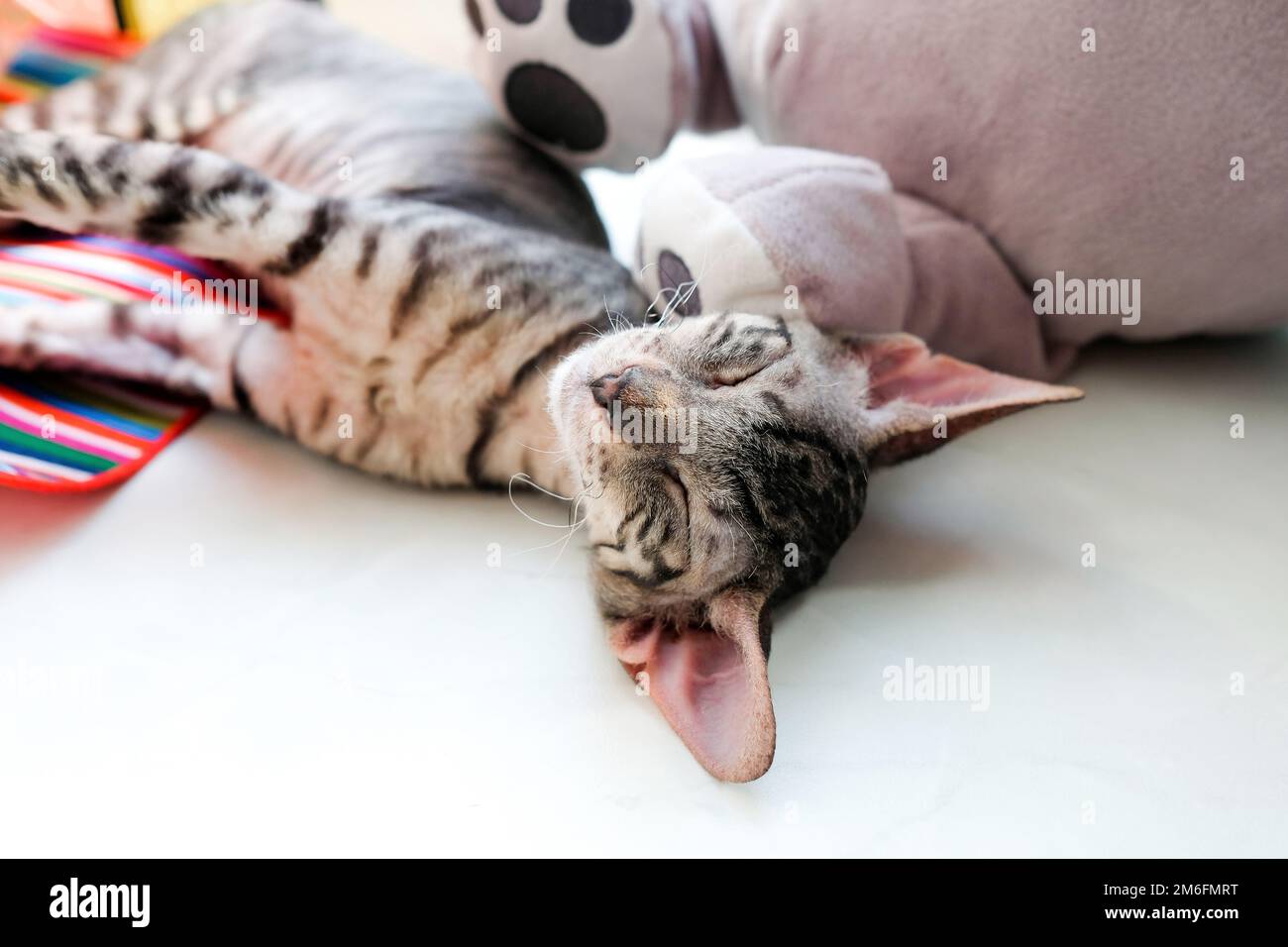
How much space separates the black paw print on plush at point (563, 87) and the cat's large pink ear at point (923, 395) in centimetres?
75

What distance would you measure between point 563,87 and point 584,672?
3.67 ft

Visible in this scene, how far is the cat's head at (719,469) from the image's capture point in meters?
1.42

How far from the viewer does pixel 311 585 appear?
1629mm

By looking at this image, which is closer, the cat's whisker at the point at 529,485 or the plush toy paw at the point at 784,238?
the plush toy paw at the point at 784,238

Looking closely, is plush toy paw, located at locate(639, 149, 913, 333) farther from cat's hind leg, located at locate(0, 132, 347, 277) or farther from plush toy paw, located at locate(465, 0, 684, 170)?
cat's hind leg, located at locate(0, 132, 347, 277)

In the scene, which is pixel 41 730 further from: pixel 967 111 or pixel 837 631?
pixel 967 111

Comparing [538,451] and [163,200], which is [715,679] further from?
[163,200]

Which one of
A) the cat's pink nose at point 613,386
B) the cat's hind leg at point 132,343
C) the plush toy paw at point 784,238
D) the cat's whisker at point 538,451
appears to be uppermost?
the plush toy paw at point 784,238

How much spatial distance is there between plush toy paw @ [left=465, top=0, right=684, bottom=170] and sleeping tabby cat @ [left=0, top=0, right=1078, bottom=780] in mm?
125

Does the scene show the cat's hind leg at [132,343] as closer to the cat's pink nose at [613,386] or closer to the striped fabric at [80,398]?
the striped fabric at [80,398]

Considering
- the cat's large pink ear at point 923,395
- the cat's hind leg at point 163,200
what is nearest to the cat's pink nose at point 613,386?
the cat's large pink ear at point 923,395

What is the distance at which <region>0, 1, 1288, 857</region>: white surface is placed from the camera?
1312mm

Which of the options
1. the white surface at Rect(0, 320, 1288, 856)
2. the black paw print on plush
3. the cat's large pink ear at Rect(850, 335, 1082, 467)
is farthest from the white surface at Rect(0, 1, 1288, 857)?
the black paw print on plush

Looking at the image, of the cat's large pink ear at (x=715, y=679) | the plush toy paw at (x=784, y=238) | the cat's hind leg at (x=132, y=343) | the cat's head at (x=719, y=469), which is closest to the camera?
the cat's large pink ear at (x=715, y=679)
